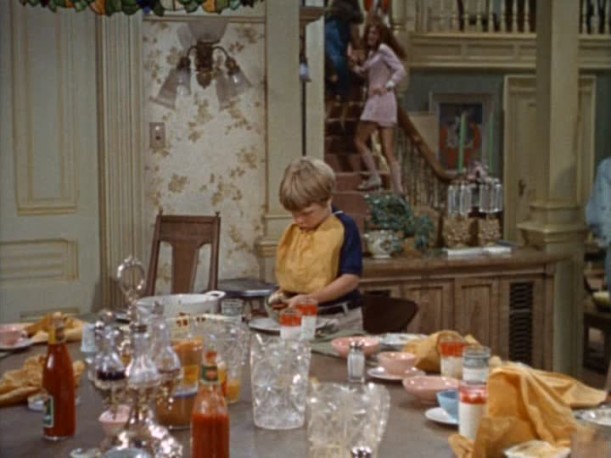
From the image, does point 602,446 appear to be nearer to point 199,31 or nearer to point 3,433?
point 3,433

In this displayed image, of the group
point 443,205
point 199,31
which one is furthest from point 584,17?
point 199,31

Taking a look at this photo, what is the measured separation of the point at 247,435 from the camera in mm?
2309

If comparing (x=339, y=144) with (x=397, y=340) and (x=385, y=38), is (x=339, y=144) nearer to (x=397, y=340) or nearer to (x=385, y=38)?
(x=385, y=38)

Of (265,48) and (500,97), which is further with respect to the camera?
(500,97)

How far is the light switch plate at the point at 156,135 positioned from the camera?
5.12 metres

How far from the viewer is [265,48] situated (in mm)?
5273

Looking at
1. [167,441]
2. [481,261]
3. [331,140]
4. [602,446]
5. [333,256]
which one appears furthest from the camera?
[331,140]

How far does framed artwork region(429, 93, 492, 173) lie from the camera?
10.2 metres

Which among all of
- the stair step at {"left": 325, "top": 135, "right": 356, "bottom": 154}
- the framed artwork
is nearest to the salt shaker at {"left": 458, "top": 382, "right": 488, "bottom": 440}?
the stair step at {"left": 325, "top": 135, "right": 356, "bottom": 154}

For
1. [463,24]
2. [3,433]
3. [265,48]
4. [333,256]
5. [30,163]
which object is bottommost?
[3,433]

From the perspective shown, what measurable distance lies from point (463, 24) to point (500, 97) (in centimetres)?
81

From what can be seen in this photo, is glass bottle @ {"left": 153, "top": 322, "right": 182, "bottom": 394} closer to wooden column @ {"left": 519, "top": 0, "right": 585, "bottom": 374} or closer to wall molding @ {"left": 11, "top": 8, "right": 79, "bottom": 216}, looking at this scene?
wall molding @ {"left": 11, "top": 8, "right": 79, "bottom": 216}

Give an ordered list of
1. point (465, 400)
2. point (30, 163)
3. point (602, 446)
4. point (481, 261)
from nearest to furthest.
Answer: point (602, 446), point (465, 400), point (30, 163), point (481, 261)

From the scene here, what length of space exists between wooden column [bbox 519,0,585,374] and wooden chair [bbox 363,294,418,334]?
85.3 inches
